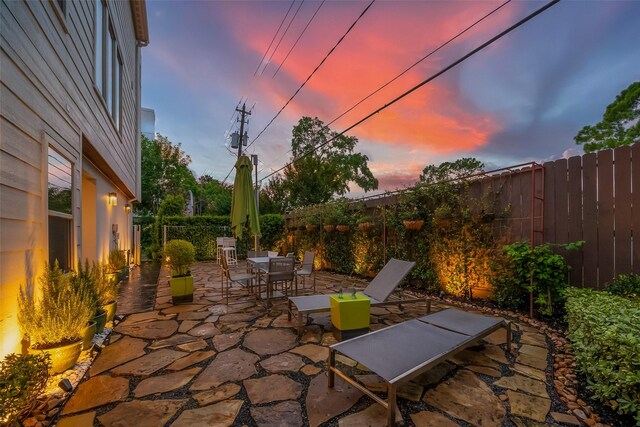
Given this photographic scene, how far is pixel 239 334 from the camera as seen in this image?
3477mm

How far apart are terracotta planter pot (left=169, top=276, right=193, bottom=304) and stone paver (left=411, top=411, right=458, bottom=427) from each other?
4.27m

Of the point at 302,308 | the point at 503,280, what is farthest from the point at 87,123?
the point at 503,280

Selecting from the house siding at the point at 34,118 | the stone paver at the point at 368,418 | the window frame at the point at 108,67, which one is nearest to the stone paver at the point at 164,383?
the house siding at the point at 34,118

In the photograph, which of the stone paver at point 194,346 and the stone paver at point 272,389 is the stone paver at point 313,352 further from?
the stone paver at point 194,346

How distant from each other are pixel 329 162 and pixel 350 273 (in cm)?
1405

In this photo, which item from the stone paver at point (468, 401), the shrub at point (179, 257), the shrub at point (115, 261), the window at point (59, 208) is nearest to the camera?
the stone paver at point (468, 401)

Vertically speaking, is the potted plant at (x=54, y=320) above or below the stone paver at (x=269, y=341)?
above

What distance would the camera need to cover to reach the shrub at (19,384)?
1568mm

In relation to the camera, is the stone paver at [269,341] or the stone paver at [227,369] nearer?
the stone paver at [227,369]

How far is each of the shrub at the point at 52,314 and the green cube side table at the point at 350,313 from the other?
2456 mm

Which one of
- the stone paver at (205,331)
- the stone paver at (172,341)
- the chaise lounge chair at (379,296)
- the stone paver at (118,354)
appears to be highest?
the chaise lounge chair at (379,296)

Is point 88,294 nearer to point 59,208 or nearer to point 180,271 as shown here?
point 59,208

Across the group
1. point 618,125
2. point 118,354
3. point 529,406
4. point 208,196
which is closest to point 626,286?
point 529,406

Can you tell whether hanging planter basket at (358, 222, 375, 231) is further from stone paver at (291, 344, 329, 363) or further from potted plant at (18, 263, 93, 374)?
potted plant at (18, 263, 93, 374)
